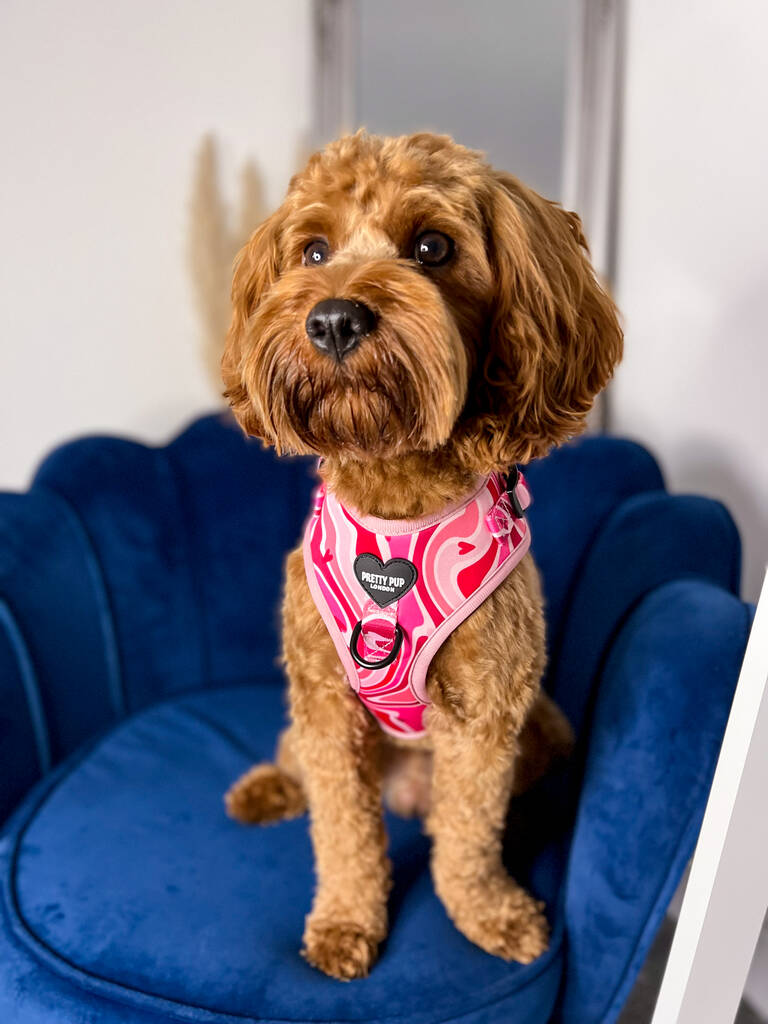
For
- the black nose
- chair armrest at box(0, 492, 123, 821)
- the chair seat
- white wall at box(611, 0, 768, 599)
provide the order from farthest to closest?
chair armrest at box(0, 492, 123, 821) → white wall at box(611, 0, 768, 599) → the chair seat → the black nose

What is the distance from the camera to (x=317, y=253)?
1.01 metres

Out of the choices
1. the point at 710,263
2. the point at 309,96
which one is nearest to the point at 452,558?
the point at 710,263

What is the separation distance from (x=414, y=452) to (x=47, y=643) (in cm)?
104

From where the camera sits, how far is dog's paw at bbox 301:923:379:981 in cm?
112

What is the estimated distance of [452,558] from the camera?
40.8 inches

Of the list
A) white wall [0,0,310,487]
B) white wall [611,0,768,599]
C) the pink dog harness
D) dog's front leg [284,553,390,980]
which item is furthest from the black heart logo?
white wall [0,0,310,487]

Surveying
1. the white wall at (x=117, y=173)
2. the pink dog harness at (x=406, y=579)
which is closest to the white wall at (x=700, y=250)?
the pink dog harness at (x=406, y=579)

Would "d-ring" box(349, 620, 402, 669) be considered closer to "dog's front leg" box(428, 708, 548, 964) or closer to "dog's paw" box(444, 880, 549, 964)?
"dog's front leg" box(428, 708, 548, 964)

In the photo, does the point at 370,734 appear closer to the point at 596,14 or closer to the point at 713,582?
the point at 713,582

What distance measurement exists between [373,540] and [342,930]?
566 millimetres

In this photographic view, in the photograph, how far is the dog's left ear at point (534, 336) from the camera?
954mm

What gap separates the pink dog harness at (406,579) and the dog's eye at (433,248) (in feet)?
0.95

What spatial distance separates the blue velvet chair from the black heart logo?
0.40 meters

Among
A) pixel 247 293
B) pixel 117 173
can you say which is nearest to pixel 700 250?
pixel 247 293
